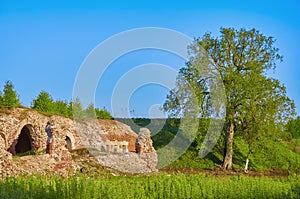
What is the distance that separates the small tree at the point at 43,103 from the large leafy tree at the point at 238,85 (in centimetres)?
782

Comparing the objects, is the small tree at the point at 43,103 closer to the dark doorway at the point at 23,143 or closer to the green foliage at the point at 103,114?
the dark doorway at the point at 23,143

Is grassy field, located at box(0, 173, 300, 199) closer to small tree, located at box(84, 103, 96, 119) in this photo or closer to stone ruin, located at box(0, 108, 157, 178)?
stone ruin, located at box(0, 108, 157, 178)

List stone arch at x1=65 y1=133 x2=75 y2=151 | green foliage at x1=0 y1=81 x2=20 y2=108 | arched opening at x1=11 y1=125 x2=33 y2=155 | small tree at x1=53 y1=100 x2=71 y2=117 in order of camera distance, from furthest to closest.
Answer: small tree at x1=53 y1=100 x2=71 y2=117, stone arch at x1=65 y1=133 x2=75 y2=151, arched opening at x1=11 y1=125 x2=33 y2=155, green foliage at x1=0 y1=81 x2=20 y2=108

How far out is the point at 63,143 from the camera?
16.6m

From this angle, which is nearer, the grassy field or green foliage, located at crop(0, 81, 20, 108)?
the grassy field

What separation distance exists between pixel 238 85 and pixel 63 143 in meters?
10.7

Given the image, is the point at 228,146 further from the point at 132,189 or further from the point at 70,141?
the point at 132,189

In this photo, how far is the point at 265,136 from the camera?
2362 cm

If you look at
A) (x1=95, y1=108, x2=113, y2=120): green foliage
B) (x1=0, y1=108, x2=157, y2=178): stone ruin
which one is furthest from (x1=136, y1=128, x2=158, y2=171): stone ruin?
(x1=95, y1=108, x2=113, y2=120): green foliage

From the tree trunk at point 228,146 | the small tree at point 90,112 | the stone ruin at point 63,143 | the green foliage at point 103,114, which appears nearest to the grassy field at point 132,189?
the stone ruin at point 63,143

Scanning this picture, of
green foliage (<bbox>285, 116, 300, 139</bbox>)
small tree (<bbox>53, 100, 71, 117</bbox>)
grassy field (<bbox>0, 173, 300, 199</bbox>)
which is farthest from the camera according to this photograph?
green foliage (<bbox>285, 116, 300, 139</bbox>)

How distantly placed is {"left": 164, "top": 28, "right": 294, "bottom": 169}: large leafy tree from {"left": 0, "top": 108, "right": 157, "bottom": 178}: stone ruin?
16.1ft

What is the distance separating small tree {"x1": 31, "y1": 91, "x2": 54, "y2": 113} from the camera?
26.8 meters

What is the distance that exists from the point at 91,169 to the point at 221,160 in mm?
12293
